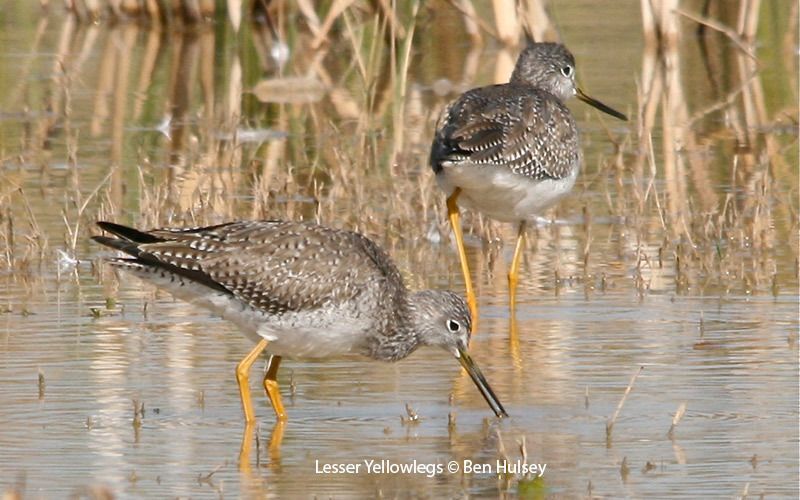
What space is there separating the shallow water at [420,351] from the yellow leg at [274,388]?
10cm

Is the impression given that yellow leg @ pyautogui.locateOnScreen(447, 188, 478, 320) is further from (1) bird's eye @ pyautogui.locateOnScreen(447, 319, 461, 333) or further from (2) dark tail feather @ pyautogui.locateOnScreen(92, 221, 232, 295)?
(2) dark tail feather @ pyautogui.locateOnScreen(92, 221, 232, 295)

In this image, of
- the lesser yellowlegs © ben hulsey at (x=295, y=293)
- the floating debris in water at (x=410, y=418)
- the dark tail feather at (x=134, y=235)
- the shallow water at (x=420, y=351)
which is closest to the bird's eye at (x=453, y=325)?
the lesser yellowlegs © ben hulsey at (x=295, y=293)

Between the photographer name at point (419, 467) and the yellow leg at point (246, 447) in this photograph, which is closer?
the photographer name at point (419, 467)

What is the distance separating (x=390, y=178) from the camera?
13.5 m

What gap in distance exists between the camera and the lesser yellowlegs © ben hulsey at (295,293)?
8273 millimetres

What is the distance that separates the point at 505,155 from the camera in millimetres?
10633

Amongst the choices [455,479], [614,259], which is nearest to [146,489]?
[455,479]

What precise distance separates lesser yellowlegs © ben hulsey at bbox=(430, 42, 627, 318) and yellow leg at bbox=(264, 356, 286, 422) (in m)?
1.97

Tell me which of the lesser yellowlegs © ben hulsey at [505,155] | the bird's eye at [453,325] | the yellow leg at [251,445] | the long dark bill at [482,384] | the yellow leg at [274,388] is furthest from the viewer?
the lesser yellowlegs © ben hulsey at [505,155]

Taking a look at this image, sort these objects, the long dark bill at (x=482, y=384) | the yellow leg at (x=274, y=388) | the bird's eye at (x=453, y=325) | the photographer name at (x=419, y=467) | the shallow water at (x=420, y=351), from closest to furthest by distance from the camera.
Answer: the photographer name at (x=419, y=467), the shallow water at (x=420, y=351), the long dark bill at (x=482, y=384), the yellow leg at (x=274, y=388), the bird's eye at (x=453, y=325)

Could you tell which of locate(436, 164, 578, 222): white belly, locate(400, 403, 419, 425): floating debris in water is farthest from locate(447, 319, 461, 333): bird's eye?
locate(436, 164, 578, 222): white belly

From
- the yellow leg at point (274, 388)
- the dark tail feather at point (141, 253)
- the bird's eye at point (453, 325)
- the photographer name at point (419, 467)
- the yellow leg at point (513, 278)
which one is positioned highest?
the dark tail feather at point (141, 253)

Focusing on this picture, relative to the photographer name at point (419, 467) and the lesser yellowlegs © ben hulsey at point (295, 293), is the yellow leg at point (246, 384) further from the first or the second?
the photographer name at point (419, 467)

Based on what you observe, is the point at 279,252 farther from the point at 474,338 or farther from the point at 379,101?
the point at 379,101
